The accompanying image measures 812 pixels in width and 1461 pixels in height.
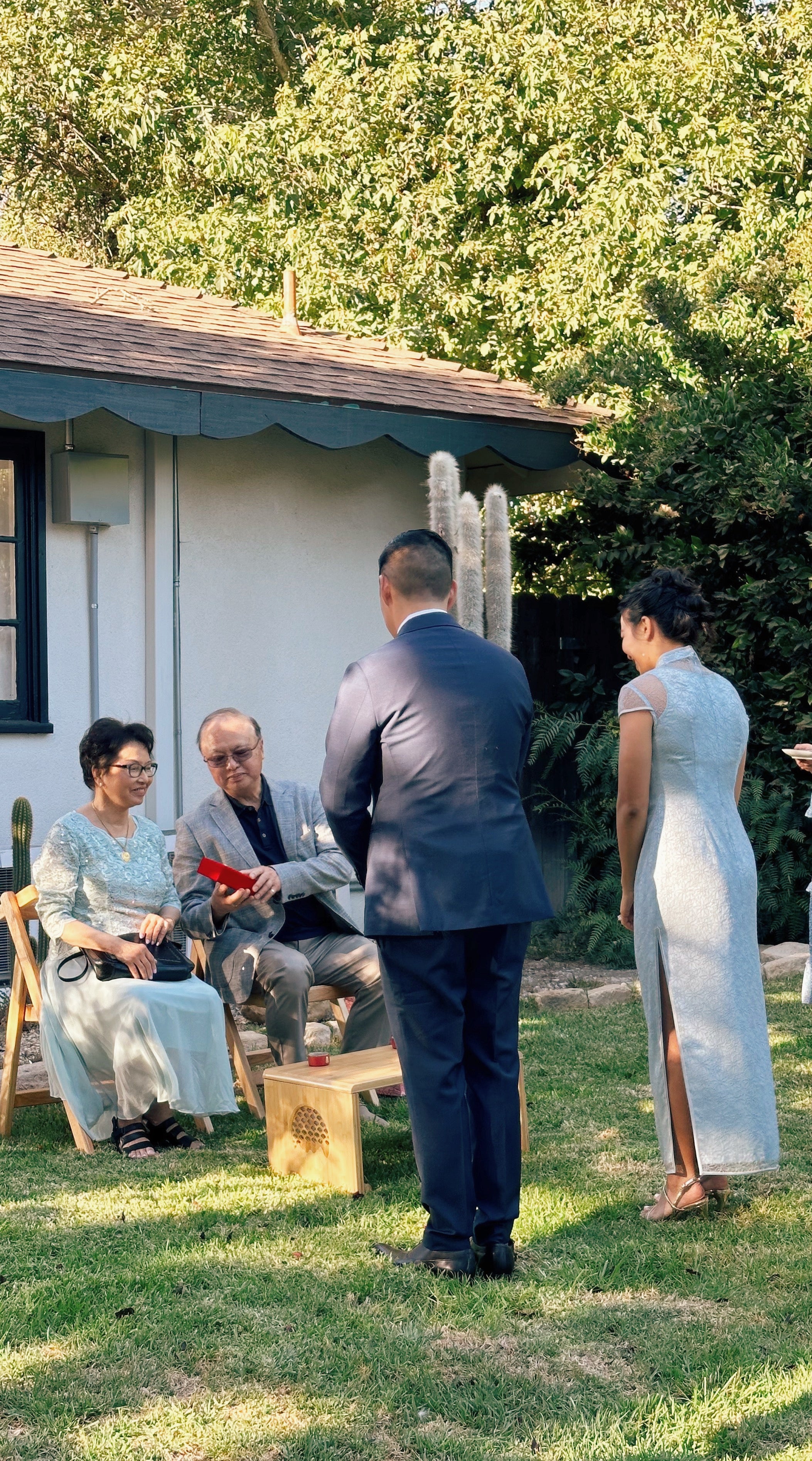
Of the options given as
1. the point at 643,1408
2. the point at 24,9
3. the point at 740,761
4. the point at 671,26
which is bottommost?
the point at 643,1408

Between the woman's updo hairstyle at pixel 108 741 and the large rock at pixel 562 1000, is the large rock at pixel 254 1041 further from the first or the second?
the woman's updo hairstyle at pixel 108 741

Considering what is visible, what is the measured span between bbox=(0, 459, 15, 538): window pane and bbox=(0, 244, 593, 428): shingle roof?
30.1 inches

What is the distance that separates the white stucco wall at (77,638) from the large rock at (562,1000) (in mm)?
2793

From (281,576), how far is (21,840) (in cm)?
278

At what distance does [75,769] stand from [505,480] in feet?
13.2

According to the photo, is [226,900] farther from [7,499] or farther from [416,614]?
[7,499]

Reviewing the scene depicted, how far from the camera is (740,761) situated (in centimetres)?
490

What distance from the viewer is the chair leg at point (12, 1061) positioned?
5.84 metres

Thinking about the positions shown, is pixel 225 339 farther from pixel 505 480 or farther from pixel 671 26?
pixel 671 26

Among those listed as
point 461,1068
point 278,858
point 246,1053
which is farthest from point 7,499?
point 461,1068

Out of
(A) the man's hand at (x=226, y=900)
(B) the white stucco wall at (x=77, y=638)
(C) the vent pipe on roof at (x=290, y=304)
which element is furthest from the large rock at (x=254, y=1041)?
(C) the vent pipe on roof at (x=290, y=304)

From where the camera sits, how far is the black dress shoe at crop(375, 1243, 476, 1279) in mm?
4176

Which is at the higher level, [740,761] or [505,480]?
[505,480]

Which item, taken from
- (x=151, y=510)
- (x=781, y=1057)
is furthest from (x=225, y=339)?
(x=781, y=1057)
